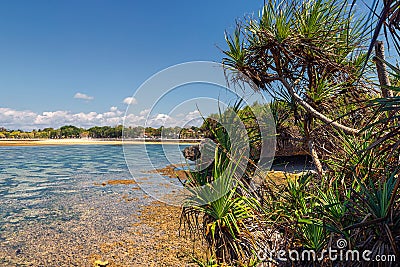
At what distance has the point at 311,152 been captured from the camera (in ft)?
8.30

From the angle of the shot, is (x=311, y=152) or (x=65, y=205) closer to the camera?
(x=311, y=152)

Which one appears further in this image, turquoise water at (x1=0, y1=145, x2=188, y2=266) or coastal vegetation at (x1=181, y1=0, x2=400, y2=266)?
turquoise water at (x1=0, y1=145, x2=188, y2=266)

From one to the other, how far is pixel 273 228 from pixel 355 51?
1775 millimetres

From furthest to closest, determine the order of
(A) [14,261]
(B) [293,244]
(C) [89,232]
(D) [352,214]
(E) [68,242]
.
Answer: (C) [89,232] → (E) [68,242] → (A) [14,261] → (B) [293,244] → (D) [352,214]

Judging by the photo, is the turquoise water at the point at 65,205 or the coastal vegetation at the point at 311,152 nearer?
the coastal vegetation at the point at 311,152

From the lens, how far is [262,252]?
6.64 ft

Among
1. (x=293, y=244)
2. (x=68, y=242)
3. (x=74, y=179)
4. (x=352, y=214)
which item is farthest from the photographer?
(x=74, y=179)

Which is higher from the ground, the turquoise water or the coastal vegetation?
the coastal vegetation

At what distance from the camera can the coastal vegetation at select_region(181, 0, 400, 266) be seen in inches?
65.5

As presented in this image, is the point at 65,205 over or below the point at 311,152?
below

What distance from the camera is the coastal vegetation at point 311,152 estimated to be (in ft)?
5.46

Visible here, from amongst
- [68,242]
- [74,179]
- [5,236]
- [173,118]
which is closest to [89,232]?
[68,242]

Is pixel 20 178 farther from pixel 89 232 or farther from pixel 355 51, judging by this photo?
pixel 355 51

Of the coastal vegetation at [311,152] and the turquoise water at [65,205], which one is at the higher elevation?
the coastal vegetation at [311,152]
